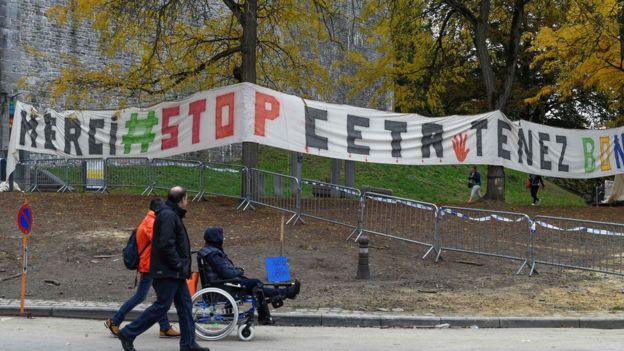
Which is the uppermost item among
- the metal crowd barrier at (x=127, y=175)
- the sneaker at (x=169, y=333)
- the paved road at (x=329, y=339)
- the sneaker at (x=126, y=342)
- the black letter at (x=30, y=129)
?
the black letter at (x=30, y=129)

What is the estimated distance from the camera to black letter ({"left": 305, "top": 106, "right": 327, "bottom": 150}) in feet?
54.5

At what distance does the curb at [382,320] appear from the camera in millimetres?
9797

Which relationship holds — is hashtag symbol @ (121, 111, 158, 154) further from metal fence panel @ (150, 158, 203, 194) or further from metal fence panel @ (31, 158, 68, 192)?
metal fence panel @ (31, 158, 68, 192)

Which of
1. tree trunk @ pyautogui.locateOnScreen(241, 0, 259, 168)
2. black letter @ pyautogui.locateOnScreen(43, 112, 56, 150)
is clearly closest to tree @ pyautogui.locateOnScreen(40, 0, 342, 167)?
tree trunk @ pyautogui.locateOnScreen(241, 0, 259, 168)

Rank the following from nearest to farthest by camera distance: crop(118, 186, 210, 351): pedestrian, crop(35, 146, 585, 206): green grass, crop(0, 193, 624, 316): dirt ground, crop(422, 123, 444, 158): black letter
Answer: crop(118, 186, 210, 351): pedestrian
crop(0, 193, 624, 316): dirt ground
crop(422, 123, 444, 158): black letter
crop(35, 146, 585, 206): green grass

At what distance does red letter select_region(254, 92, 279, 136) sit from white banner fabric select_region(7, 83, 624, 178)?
2 centimetres

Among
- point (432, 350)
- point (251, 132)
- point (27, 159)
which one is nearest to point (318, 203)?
point (251, 132)

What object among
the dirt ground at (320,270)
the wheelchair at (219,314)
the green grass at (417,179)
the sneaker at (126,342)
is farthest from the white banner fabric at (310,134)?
the sneaker at (126,342)

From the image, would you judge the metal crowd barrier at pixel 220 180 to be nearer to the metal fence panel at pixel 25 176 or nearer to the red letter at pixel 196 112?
the red letter at pixel 196 112

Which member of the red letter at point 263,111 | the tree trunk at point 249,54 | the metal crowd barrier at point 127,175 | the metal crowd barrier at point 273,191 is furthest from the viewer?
the metal crowd barrier at point 127,175

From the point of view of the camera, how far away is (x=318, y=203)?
15.9 meters

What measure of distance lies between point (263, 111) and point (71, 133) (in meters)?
5.76

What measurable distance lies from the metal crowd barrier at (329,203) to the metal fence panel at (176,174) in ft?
12.3

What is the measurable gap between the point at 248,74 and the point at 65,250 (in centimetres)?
694
